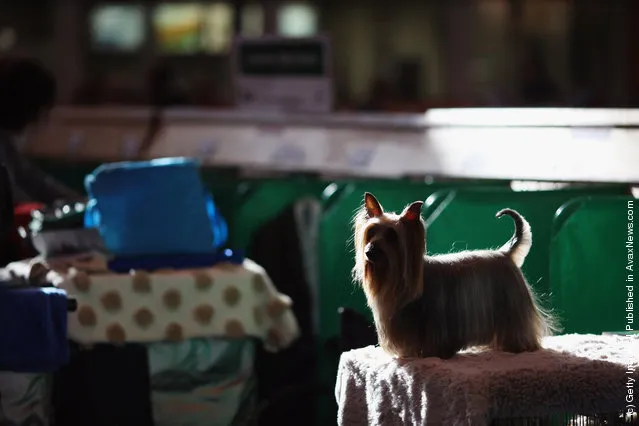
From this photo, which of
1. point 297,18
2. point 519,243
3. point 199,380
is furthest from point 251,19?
point 519,243

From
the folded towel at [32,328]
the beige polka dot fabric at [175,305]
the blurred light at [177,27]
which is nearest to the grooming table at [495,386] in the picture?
the folded towel at [32,328]

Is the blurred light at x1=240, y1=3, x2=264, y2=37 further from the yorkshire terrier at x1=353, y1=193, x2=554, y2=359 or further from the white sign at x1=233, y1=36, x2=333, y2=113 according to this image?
the yorkshire terrier at x1=353, y1=193, x2=554, y2=359

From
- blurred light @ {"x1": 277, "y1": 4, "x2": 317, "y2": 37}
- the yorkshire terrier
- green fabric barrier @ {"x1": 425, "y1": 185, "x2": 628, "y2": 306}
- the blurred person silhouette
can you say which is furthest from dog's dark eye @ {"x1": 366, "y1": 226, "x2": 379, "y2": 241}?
blurred light @ {"x1": 277, "y1": 4, "x2": 317, "y2": 37}

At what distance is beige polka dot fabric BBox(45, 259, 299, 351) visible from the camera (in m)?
5.27

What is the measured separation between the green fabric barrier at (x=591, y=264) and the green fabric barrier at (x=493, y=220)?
60mm

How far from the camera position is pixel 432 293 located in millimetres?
3545

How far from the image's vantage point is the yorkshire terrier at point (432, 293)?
3.50m

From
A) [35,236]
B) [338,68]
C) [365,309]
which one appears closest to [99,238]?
[35,236]

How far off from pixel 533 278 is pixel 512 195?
0.68 m

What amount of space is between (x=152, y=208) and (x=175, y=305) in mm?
406

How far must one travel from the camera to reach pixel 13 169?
6297 millimetres

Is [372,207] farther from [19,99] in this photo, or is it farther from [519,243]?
[19,99]

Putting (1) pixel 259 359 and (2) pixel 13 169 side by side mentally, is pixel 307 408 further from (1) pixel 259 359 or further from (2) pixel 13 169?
(2) pixel 13 169

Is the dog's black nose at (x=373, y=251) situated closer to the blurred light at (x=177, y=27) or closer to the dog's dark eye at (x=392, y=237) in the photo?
the dog's dark eye at (x=392, y=237)
